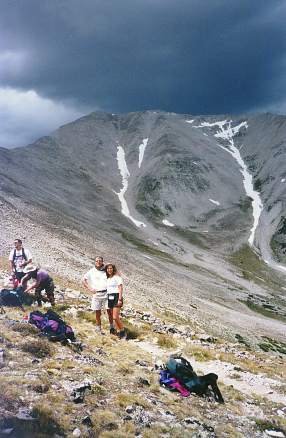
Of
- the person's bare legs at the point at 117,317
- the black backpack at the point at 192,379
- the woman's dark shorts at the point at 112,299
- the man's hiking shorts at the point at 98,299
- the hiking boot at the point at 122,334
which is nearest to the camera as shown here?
the black backpack at the point at 192,379

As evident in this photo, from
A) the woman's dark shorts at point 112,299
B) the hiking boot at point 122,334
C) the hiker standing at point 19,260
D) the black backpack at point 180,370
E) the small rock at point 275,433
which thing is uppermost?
the hiker standing at point 19,260

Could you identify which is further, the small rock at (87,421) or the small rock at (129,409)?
the small rock at (129,409)

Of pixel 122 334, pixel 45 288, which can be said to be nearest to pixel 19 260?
pixel 45 288

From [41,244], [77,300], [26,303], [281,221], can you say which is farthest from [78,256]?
[281,221]

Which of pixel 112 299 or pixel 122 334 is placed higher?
pixel 112 299

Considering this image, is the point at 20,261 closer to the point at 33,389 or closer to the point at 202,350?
the point at 202,350

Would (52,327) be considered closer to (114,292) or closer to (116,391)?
(114,292)

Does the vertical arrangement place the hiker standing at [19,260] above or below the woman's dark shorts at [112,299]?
above

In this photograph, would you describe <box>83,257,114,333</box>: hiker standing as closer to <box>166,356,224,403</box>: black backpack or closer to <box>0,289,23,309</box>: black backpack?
<box>0,289,23,309</box>: black backpack

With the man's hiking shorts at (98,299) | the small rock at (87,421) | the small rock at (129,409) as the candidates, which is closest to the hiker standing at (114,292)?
the man's hiking shorts at (98,299)

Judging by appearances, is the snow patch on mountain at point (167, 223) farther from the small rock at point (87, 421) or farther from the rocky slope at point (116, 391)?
the small rock at point (87, 421)

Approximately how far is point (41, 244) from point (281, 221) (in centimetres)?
16162

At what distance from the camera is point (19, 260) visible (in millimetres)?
21016

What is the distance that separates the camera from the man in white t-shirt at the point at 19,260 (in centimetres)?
2080
